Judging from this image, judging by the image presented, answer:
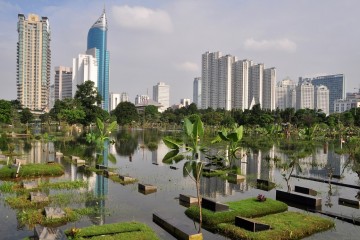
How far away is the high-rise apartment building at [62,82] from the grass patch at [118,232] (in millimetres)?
170204

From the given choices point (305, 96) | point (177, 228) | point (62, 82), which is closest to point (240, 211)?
point (177, 228)

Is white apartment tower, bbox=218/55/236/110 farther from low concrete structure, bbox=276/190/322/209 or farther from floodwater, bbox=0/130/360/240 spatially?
low concrete structure, bbox=276/190/322/209

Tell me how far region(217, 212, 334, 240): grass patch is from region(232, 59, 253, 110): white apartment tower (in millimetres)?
119859

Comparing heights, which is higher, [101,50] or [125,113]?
[101,50]

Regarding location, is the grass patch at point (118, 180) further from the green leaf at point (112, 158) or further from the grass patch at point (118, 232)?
the grass patch at point (118, 232)

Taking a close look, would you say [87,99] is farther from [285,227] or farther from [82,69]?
[82,69]

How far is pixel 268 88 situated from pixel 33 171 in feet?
412

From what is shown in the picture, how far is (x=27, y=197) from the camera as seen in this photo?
15.8 m

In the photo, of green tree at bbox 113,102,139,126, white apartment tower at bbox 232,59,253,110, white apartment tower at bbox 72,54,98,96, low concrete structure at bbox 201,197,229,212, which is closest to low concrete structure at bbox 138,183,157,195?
low concrete structure at bbox 201,197,229,212

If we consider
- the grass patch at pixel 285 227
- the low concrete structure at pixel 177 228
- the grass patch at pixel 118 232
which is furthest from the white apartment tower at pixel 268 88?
the grass patch at pixel 118 232

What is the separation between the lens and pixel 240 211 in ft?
45.1

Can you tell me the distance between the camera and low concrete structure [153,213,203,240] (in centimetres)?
1111

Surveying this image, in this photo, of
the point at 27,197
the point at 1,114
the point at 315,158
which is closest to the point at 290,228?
the point at 27,197

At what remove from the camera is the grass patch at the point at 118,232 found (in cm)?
1073
